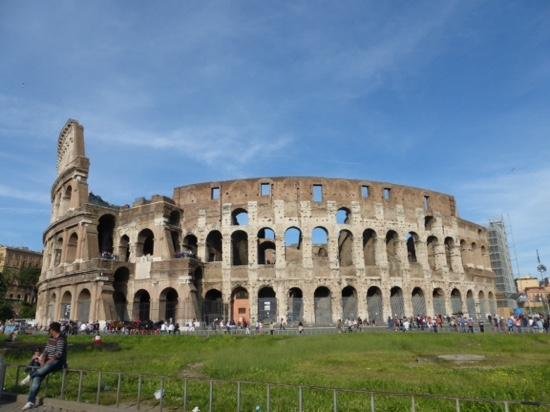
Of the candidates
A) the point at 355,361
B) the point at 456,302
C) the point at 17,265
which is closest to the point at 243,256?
the point at 456,302

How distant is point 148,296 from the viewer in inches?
1284

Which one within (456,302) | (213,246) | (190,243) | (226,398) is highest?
(190,243)

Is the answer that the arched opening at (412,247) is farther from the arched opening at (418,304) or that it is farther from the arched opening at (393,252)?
the arched opening at (418,304)

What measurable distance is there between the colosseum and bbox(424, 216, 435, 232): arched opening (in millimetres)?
123

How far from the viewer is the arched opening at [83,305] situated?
1185 inches

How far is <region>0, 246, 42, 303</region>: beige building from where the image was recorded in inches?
2569

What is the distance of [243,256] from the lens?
115ft

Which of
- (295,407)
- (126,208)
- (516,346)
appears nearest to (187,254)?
(126,208)

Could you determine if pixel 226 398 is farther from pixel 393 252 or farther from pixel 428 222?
pixel 428 222

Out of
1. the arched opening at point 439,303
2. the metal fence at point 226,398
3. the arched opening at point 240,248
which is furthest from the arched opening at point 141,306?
the metal fence at point 226,398

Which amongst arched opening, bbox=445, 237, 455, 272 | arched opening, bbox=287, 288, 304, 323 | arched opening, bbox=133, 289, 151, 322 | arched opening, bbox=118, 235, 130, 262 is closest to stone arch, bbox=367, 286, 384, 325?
arched opening, bbox=287, 288, 304, 323

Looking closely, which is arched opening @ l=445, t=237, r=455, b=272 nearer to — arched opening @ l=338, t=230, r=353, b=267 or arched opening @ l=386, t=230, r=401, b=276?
arched opening @ l=386, t=230, r=401, b=276

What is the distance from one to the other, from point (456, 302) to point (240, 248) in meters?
17.9

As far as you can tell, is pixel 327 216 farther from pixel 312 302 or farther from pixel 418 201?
pixel 418 201
